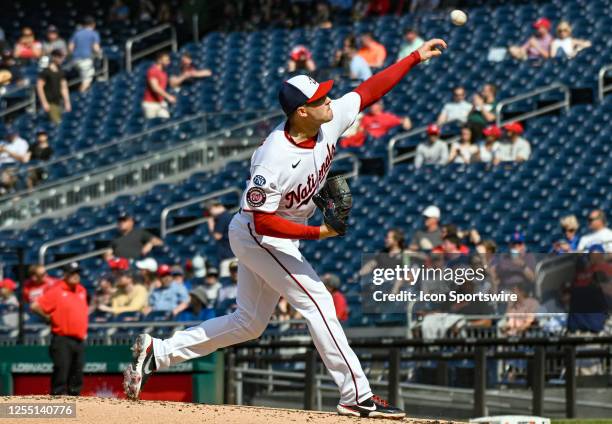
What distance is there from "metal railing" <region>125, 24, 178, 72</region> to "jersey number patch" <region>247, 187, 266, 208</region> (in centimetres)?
1575

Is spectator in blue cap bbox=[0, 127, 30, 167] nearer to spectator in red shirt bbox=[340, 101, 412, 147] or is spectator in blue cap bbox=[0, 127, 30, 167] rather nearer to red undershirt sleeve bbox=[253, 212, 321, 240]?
spectator in red shirt bbox=[340, 101, 412, 147]

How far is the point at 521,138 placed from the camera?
18.2 m

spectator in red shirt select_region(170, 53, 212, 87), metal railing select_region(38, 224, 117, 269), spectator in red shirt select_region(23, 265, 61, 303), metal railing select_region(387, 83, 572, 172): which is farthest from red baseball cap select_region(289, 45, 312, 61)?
spectator in red shirt select_region(23, 265, 61, 303)

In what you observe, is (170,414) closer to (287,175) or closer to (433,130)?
(287,175)

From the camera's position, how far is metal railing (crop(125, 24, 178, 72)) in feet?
78.1

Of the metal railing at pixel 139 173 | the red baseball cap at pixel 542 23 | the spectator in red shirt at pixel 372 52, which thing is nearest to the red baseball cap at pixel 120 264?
the metal railing at pixel 139 173

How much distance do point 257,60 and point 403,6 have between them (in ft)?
8.25

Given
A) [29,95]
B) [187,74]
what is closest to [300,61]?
[187,74]

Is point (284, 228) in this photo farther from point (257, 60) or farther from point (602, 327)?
point (257, 60)

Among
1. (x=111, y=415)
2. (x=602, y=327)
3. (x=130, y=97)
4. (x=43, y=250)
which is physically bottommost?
(x=111, y=415)

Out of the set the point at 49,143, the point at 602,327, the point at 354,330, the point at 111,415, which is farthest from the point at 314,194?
the point at 49,143

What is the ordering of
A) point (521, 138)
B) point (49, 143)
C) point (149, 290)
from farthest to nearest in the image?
point (49, 143) < point (521, 138) < point (149, 290)

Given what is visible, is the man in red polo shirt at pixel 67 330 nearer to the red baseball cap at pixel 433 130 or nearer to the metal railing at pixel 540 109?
the red baseball cap at pixel 433 130

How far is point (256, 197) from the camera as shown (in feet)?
27.0
